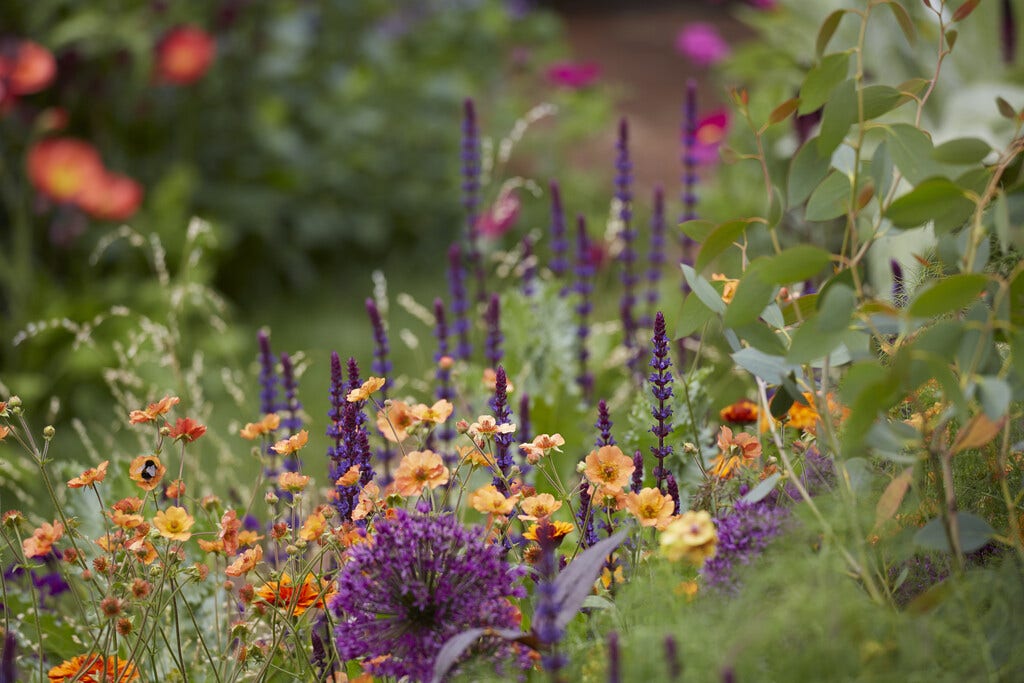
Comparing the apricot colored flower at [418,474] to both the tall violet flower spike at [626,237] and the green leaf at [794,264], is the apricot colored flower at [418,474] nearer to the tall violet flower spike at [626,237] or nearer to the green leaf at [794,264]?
the green leaf at [794,264]

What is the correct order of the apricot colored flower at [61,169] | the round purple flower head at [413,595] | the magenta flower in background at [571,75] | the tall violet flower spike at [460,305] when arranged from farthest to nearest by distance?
1. the magenta flower in background at [571,75]
2. the apricot colored flower at [61,169]
3. the tall violet flower spike at [460,305]
4. the round purple flower head at [413,595]

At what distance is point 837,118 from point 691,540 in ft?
1.49

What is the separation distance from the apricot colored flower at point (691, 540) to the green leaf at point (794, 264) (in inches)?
9.1

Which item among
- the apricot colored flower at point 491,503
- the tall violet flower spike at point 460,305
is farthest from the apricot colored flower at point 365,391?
the tall violet flower spike at point 460,305

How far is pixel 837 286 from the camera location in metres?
0.95

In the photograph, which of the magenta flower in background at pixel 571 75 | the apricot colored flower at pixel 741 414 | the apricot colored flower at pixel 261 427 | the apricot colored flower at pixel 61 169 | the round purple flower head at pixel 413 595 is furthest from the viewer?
the magenta flower in background at pixel 571 75

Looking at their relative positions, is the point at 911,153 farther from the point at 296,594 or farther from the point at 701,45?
the point at 701,45

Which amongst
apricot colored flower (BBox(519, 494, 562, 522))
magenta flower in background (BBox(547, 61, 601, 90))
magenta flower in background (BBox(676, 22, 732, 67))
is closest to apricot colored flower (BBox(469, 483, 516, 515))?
apricot colored flower (BBox(519, 494, 562, 522))

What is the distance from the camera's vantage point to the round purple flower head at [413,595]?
0.97 metres

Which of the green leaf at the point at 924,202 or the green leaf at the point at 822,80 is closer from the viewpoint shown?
the green leaf at the point at 924,202

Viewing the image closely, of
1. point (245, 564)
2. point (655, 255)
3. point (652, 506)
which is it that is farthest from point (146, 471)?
point (655, 255)

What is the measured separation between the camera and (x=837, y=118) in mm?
1052

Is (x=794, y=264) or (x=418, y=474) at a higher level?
(x=794, y=264)

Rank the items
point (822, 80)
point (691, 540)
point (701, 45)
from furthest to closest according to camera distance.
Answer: point (701, 45) < point (822, 80) < point (691, 540)
